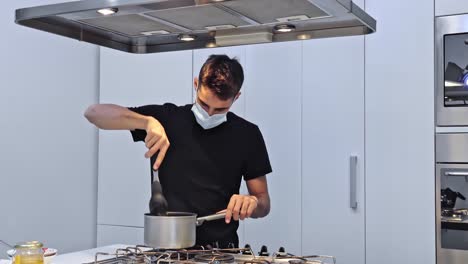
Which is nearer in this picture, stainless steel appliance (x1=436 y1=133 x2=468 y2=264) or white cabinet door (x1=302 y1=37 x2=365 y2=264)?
stainless steel appliance (x1=436 y1=133 x2=468 y2=264)

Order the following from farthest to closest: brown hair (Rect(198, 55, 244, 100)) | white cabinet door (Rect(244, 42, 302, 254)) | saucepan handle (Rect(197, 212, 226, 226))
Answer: white cabinet door (Rect(244, 42, 302, 254)) < brown hair (Rect(198, 55, 244, 100)) < saucepan handle (Rect(197, 212, 226, 226))

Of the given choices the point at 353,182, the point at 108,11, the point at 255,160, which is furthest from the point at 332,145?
the point at 108,11

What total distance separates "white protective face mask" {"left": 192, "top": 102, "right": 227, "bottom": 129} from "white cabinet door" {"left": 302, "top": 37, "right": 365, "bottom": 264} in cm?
70

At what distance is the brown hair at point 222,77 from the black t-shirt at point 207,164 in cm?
18

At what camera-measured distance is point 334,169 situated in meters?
2.31

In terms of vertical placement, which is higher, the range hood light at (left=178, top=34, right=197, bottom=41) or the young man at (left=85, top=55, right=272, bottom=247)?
the range hood light at (left=178, top=34, right=197, bottom=41)

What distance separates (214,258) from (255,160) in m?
0.54

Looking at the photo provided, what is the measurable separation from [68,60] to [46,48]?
140mm

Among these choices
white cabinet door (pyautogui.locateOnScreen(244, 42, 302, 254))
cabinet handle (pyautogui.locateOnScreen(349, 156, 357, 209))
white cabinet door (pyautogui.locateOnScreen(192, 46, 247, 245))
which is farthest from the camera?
white cabinet door (pyautogui.locateOnScreen(192, 46, 247, 245))

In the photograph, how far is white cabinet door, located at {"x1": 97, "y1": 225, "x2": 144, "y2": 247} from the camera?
9.05ft

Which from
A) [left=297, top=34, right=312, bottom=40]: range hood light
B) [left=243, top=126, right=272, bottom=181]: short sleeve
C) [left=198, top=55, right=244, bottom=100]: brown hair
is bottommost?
[left=243, top=126, right=272, bottom=181]: short sleeve

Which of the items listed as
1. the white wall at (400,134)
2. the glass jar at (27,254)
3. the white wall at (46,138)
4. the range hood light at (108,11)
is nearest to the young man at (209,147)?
the range hood light at (108,11)

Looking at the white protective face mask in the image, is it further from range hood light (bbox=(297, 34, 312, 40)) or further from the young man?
range hood light (bbox=(297, 34, 312, 40))

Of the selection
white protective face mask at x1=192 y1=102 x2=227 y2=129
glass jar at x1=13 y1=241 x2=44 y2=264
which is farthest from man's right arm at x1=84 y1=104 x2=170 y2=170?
glass jar at x1=13 y1=241 x2=44 y2=264
